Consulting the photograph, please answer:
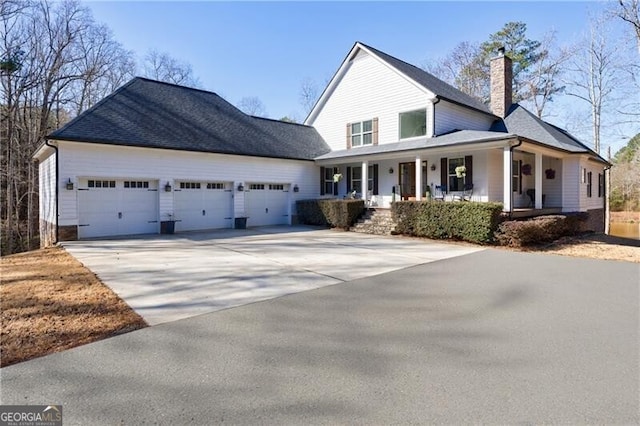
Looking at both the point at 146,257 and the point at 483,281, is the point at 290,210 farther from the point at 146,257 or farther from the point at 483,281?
the point at 483,281

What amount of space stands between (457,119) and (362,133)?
4.60m

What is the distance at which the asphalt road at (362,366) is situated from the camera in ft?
8.03

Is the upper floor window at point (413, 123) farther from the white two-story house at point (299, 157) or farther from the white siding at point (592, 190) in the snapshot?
the white siding at point (592, 190)

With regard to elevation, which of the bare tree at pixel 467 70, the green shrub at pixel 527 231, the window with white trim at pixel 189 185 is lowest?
the green shrub at pixel 527 231

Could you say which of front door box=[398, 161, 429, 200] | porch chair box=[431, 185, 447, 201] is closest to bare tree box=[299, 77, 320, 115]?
front door box=[398, 161, 429, 200]

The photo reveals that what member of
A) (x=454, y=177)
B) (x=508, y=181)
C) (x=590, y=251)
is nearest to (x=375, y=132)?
(x=454, y=177)

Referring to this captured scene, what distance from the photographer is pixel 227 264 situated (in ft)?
24.9

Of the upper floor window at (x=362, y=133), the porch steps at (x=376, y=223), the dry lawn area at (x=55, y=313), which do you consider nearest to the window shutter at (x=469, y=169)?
the porch steps at (x=376, y=223)

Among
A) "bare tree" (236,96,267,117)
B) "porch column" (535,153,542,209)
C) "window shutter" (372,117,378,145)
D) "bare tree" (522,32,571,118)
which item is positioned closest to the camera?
"porch column" (535,153,542,209)

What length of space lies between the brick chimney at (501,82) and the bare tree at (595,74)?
11.6 meters

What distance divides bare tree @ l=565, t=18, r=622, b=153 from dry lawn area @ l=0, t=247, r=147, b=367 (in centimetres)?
3088

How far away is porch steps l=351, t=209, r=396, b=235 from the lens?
1377 cm

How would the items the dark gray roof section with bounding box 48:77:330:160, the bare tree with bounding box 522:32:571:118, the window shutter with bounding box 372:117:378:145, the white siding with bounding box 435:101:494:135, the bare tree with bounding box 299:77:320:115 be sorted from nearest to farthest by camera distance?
the dark gray roof section with bounding box 48:77:330:160, the white siding with bounding box 435:101:494:135, the window shutter with bounding box 372:117:378:145, the bare tree with bounding box 522:32:571:118, the bare tree with bounding box 299:77:320:115

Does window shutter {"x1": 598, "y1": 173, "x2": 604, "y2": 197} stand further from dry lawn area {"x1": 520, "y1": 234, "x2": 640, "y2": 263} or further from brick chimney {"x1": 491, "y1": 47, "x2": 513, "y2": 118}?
dry lawn area {"x1": 520, "y1": 234, "x2": 640, "y2": 263}
